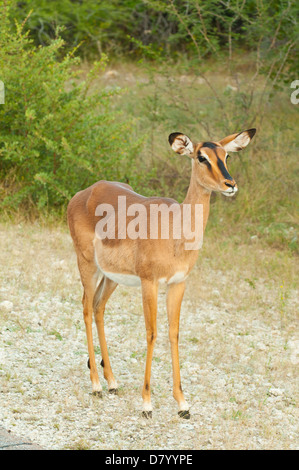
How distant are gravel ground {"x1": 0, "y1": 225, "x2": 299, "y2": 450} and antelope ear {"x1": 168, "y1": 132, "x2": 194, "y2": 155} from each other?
1.83 meters

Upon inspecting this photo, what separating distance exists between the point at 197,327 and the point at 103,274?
1.70 meters

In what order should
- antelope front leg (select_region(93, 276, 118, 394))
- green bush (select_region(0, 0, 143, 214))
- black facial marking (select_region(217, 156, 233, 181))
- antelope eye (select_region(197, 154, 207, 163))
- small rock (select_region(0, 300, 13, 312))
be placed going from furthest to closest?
green bush (select_region(0, 0, 143, 214)) → small rock (select_region(0, 300, 13, 312)) → antelope front leg (select_region(93, 276, 118, 394)) → antelope eye (select_region(197, 154, 207, 163)) → black facial marking (select_region(217, 156, 233, 181))

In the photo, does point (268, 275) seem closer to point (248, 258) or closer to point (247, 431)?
point (248, 258)

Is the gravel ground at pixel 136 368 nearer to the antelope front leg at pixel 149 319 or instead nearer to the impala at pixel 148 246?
the antelope front leg at pixel 149 319

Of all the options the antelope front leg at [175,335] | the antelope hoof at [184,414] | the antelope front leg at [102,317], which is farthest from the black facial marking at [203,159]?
the antelope hoof at [184,414]

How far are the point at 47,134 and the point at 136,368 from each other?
4.84 m

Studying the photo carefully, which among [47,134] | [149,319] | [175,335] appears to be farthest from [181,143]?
[47,134]

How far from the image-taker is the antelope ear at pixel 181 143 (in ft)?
14.9

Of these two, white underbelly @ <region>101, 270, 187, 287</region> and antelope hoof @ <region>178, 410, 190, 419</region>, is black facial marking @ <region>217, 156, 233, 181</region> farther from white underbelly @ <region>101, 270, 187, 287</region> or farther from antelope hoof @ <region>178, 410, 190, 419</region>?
antelope hoof @ <region>178, 410, 190, 419</region>

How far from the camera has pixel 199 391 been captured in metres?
5.28

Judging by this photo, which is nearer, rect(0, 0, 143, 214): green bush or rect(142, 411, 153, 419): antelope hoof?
rect(142, 411, 153, 419): antelope hoof

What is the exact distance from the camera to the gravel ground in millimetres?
4562

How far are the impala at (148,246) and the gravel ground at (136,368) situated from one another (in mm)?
236

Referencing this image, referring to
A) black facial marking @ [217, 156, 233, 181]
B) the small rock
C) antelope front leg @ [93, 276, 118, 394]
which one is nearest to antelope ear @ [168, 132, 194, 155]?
black facial marking @ [217, 156, 233, 181]
